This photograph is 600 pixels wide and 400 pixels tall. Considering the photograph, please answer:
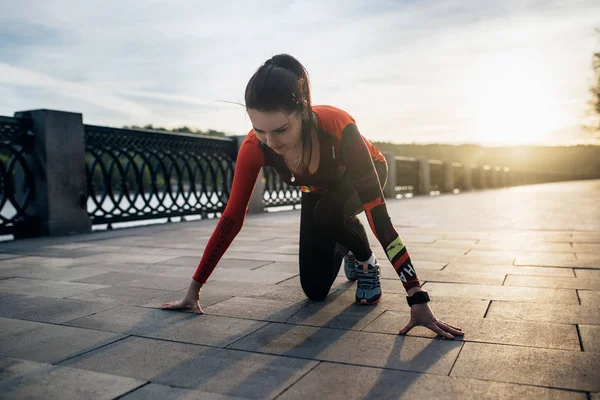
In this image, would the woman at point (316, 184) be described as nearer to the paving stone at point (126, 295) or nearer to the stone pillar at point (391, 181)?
the paving stone at point (126, 295)

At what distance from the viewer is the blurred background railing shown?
7324mm

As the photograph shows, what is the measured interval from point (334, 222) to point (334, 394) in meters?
1.47

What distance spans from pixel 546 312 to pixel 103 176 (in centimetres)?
719

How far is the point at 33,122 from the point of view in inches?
292

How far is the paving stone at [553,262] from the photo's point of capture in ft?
14.5

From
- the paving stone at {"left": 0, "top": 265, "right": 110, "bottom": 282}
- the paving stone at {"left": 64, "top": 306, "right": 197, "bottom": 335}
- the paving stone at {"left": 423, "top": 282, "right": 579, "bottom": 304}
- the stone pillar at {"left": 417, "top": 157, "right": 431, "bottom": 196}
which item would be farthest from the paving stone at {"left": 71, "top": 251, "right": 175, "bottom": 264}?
the stone pillar at {"left": 417, "top": 157, "right": 431, "bottom": 196}

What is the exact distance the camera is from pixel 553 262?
4.62 metres

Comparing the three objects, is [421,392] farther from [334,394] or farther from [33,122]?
[33,122]

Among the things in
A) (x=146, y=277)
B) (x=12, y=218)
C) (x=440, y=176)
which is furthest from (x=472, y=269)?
(x=440, y=176)

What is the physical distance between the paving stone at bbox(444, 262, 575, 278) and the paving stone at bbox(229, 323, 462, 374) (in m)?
1.99

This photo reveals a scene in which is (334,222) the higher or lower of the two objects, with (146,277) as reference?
higher

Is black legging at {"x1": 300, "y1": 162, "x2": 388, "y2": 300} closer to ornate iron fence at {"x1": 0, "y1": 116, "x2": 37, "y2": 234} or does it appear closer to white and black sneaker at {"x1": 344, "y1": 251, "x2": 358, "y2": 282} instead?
white and black sneaker at {"x1": 344, "y1": 251, "x2": 358, "y2": 282}

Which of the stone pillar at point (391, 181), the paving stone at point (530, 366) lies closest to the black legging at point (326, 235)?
the paving stone at point (530, 366)

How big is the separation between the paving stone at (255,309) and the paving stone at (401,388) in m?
0.92
